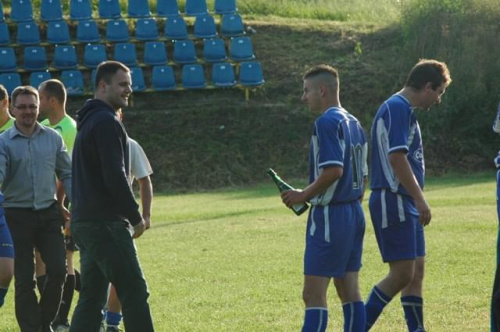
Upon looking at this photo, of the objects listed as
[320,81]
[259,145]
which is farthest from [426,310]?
[259,145]

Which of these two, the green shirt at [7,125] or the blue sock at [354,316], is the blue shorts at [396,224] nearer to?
the blue sock at [354,316]

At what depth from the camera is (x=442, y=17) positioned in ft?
107

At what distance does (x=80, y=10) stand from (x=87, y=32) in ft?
3.51

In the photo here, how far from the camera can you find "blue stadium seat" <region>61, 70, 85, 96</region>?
28.9 metres

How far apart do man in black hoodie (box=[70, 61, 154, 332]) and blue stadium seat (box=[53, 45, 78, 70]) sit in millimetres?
22821

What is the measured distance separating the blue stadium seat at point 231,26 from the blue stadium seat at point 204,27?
0.28 meters

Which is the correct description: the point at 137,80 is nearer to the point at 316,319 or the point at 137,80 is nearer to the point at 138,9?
the point at 138,9

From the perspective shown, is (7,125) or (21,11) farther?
(21,11)

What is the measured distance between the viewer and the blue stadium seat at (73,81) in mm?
28922

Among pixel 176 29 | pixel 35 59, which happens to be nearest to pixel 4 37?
pixel 35 59

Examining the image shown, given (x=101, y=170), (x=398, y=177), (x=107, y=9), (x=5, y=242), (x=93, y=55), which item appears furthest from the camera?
(x=107, y=9)

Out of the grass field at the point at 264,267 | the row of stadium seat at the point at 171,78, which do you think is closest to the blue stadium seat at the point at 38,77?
the row of stadium seat at the point at 171,78

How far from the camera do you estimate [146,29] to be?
30422 mm

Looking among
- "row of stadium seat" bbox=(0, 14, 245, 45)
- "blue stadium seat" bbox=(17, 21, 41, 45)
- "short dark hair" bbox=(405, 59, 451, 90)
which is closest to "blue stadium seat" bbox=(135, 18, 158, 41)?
"row of stadium seat" bbox=(0, 14, 245, 45)
